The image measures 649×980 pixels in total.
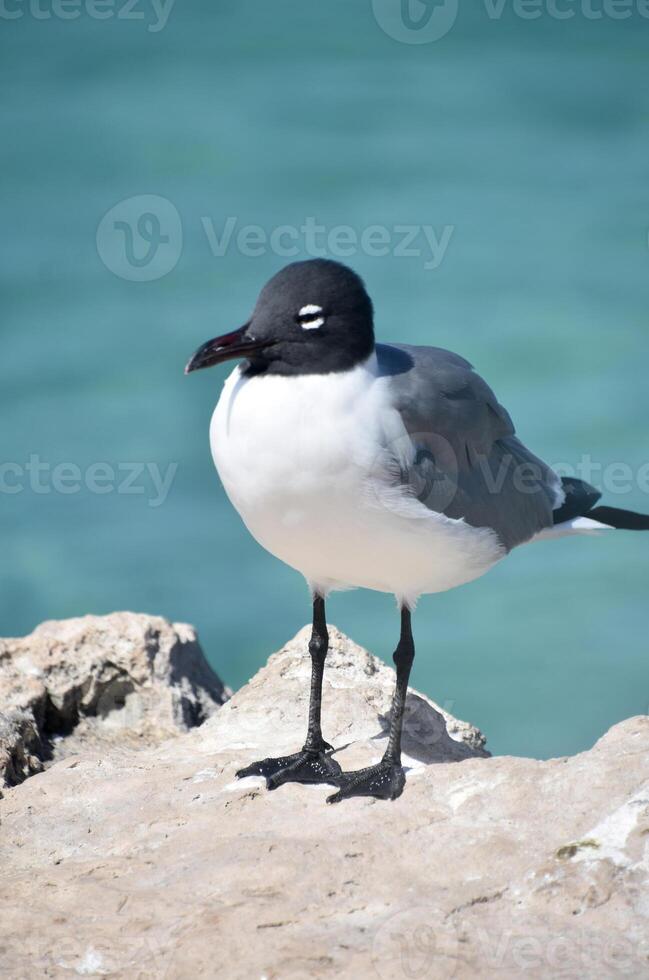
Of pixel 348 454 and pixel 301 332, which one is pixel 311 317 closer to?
pixel 301 332

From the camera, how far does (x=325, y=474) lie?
400 cm

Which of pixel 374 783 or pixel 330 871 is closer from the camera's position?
pixel 330 871

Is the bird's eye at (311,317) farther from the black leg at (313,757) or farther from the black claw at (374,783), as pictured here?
the black claw at (374,783)

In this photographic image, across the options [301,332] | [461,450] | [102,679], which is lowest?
[102,679]

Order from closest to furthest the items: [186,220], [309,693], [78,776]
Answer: [78,776] → [309,693] → [186,220]

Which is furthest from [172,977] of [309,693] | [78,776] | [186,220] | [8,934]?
[186,220]

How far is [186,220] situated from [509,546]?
867 cm

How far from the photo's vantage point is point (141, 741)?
17.8ft

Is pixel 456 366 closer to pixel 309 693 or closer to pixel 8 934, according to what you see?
pixel 309 693

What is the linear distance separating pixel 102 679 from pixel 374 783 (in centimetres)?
158

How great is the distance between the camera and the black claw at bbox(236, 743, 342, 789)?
4.43m

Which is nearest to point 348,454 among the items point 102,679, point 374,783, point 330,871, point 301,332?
point 301,332

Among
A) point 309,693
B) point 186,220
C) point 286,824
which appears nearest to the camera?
point 286,824

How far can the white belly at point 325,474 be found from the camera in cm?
398
